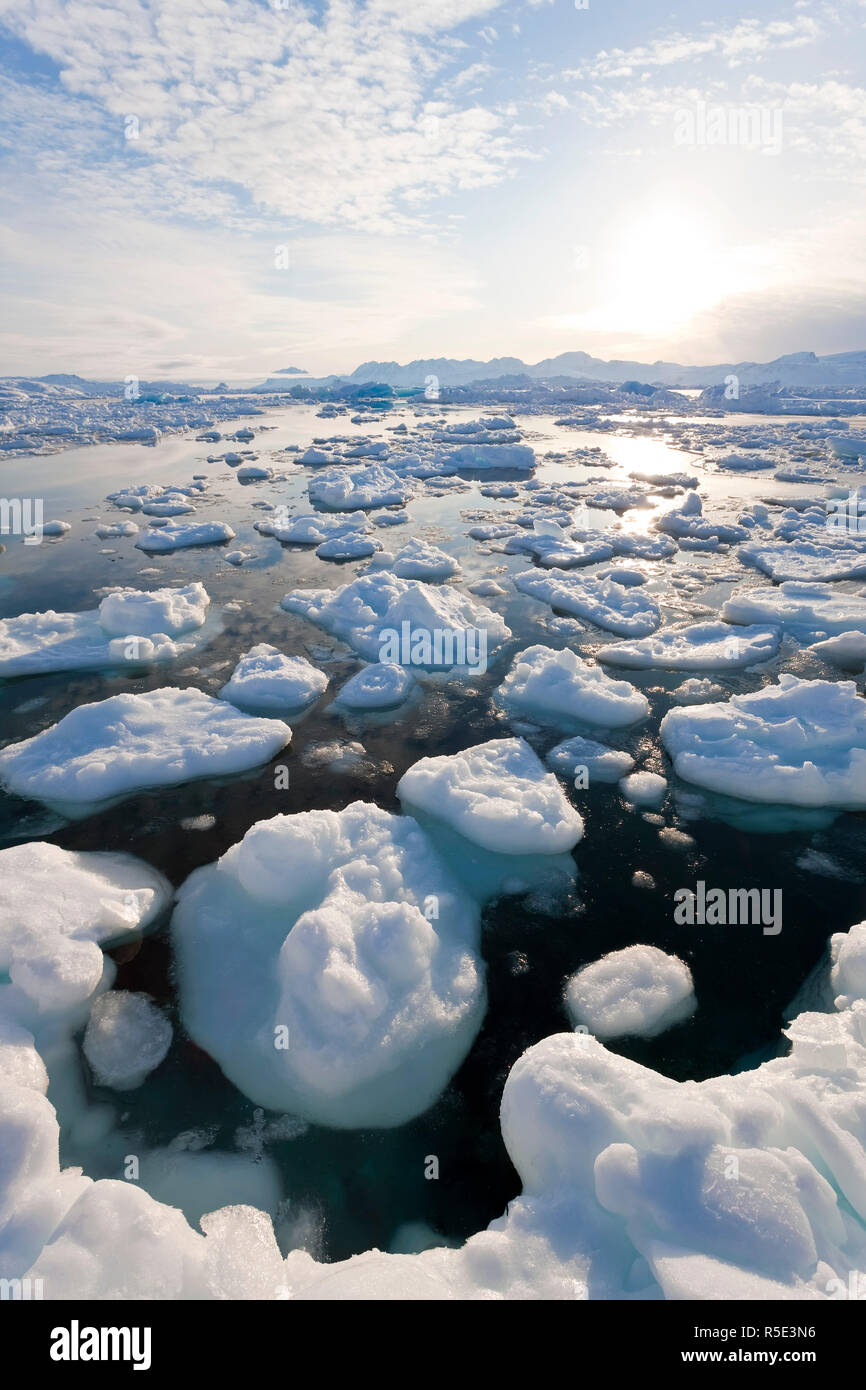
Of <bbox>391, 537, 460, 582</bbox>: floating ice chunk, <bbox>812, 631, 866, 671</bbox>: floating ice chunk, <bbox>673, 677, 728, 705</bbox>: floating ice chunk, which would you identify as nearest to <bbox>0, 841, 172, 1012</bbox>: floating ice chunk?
<bbox>673, 677, 728, 705</bbox>: floating ice chunk

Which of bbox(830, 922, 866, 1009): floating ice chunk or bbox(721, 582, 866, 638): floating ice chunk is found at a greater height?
bbox(721, 582, 866, 638): floating ice chunk

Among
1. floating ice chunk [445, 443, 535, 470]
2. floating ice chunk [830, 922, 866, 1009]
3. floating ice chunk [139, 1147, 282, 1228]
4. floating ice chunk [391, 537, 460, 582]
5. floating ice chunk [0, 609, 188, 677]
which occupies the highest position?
floating ice chunk [445, 443, 535, 470]

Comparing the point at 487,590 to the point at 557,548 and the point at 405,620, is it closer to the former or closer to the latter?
the point at 405,620

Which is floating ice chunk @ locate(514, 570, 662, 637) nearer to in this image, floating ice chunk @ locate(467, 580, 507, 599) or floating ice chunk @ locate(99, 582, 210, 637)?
floating ice chunk @ locate(467, 580, 507, 599)

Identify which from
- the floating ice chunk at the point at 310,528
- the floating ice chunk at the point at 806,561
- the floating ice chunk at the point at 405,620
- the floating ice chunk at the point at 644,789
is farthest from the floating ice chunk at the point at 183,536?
the floating ice chunk at the point at 644,789

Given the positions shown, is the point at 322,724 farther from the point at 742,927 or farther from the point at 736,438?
the point at 736,438
